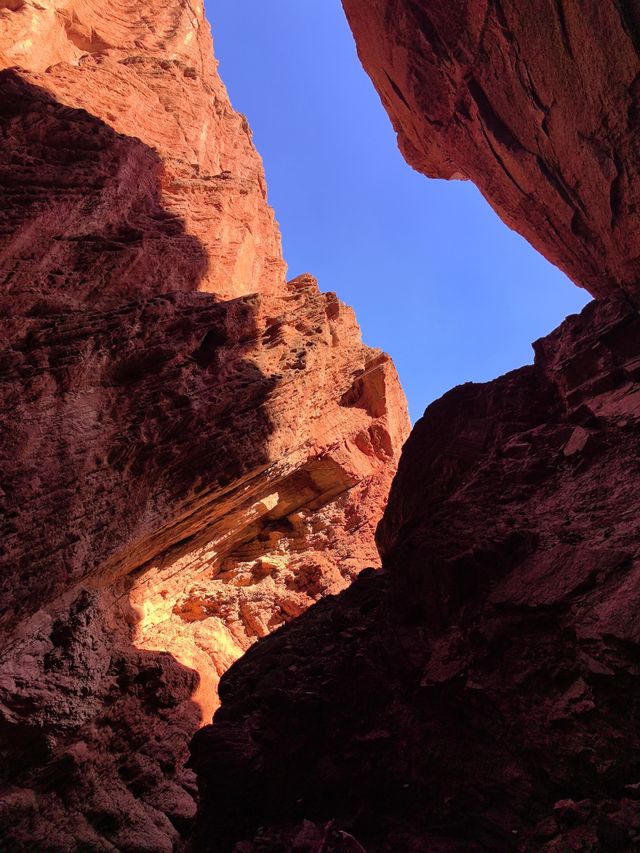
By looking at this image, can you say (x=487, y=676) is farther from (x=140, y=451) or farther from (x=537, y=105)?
(x=537, y=105)

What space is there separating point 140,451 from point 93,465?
97cm

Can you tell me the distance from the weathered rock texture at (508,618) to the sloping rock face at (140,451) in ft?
11.7

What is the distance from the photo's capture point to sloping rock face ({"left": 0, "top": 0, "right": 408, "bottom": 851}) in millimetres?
8594

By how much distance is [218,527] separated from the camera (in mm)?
13961

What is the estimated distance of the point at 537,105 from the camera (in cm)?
1064

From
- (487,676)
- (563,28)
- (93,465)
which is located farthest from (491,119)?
(487,676)

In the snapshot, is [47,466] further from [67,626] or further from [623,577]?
[623,577]

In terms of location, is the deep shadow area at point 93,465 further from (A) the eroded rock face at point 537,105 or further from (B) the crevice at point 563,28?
(B) the crevice at point 563,28

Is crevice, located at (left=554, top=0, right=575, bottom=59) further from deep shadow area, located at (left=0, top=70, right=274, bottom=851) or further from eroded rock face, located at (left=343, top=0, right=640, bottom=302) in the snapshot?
deep shadow area, located at (left=0, top=70, right=274, bottom=851)

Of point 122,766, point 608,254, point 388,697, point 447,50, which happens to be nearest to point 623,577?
point 388,697

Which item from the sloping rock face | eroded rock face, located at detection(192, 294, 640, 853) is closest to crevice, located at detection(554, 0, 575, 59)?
eroded rock face, located at detection(192, 294, 640, 853)

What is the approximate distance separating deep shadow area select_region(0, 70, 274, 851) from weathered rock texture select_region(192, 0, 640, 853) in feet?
11.6

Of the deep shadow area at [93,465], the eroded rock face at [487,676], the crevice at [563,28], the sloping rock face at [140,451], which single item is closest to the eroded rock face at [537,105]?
the crevice at [563,28]

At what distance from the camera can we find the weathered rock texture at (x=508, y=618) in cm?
445
